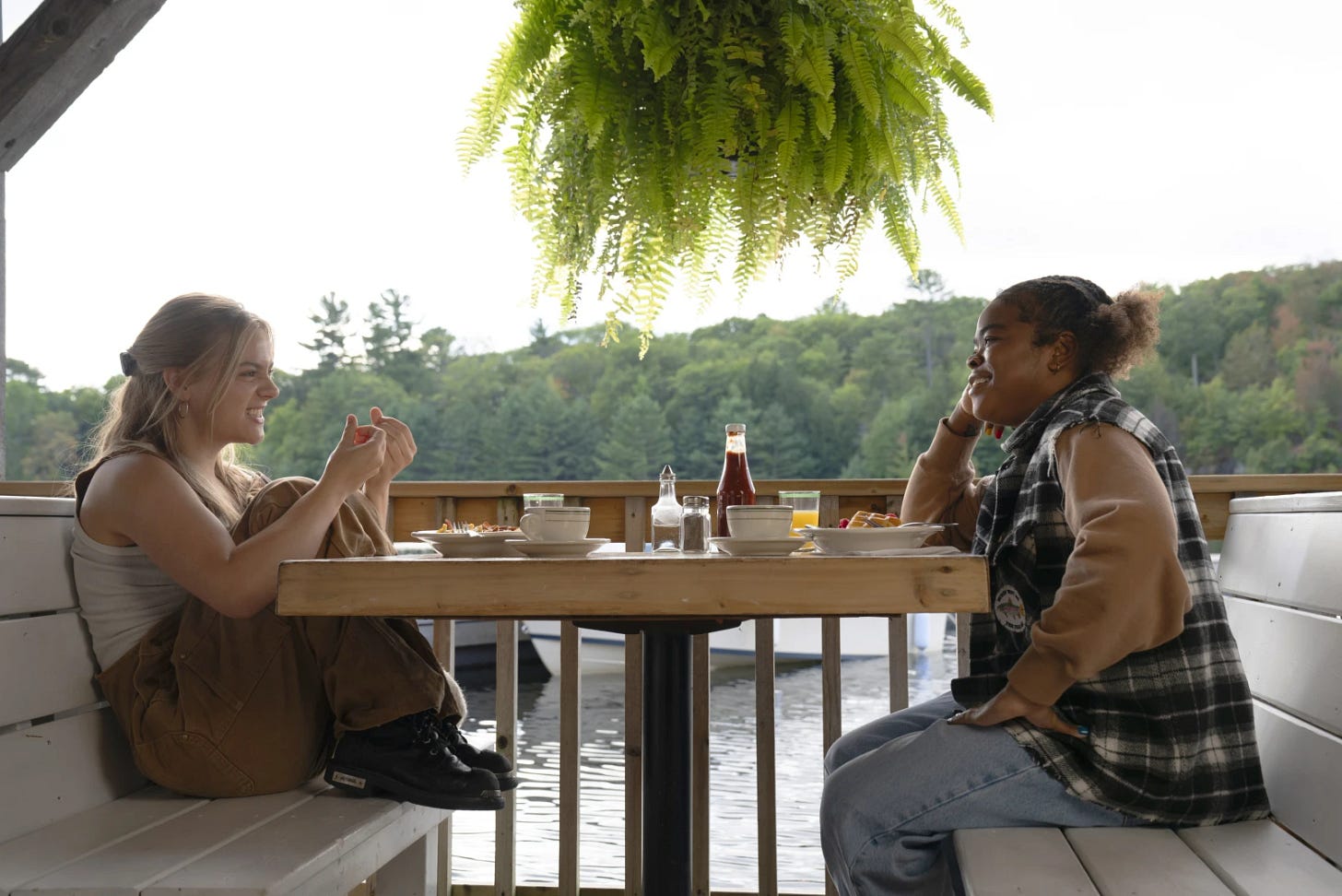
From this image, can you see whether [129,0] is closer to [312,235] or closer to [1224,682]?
[1224,682]

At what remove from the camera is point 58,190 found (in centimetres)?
2116

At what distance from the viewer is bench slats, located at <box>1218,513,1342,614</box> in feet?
4.66

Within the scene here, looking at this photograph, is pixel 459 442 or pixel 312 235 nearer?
pixel 459 442

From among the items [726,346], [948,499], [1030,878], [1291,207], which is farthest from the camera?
[1291,207]

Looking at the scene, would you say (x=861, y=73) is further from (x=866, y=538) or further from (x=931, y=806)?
(x=931, y=806)

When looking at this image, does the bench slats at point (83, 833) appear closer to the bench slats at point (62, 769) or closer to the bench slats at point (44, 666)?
the bench slats at point (62, 769)

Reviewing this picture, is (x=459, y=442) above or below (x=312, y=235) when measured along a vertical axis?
below

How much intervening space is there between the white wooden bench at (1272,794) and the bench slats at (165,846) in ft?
2.78

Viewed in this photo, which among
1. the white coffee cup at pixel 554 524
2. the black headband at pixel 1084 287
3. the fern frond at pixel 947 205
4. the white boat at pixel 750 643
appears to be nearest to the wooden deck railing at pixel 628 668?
the fern frond at pixel 947 205

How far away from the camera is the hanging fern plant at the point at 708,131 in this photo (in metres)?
1.76

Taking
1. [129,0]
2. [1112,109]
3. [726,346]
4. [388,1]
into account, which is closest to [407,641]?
[129,0]

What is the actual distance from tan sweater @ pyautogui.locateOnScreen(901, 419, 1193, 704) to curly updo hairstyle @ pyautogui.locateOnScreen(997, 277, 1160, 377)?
31 cm

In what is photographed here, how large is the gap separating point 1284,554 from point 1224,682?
32 cm

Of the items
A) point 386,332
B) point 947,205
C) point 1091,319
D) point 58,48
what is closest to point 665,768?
point 1091,319
